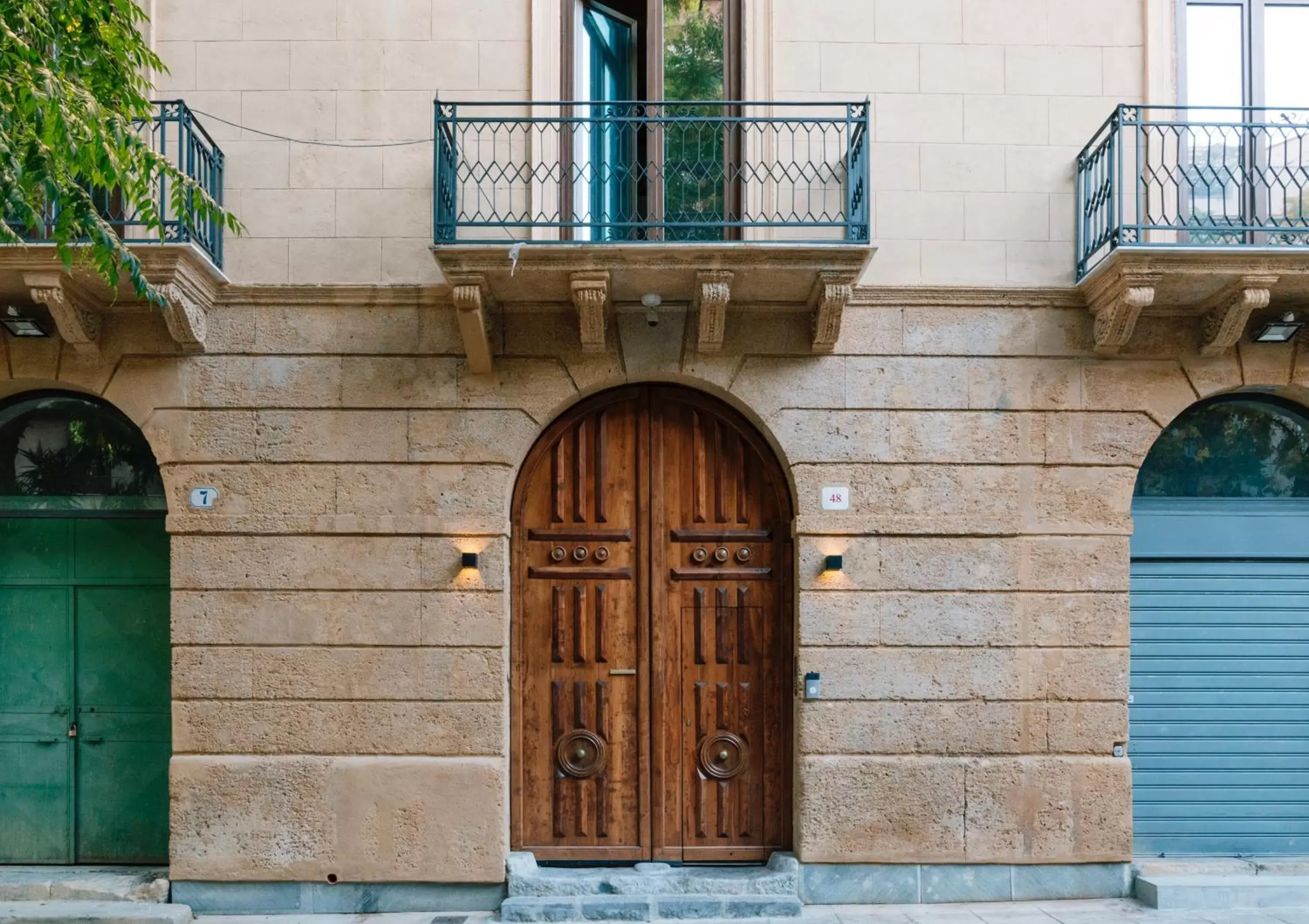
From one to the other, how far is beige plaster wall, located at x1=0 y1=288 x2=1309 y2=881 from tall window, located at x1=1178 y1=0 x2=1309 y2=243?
1.05 m

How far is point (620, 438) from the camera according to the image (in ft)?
25.0

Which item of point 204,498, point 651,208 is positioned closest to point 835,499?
point 651,208

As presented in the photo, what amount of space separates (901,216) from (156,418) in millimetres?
6089

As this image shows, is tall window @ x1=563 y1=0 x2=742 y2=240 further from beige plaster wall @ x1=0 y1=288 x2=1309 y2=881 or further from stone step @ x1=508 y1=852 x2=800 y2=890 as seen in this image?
stone step @ x1=508 y1=852 x2=800 y2=890

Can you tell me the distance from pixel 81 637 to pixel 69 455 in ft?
4.94

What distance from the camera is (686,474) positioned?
763 centimetres

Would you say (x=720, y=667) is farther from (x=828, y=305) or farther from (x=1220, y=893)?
(x=1220, y=893)

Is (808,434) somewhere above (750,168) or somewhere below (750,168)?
below

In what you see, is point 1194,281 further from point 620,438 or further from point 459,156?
point 459,156

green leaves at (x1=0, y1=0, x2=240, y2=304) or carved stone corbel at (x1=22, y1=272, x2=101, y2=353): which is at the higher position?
green leaves at (x1=0, y1=0, x2=240, y2=304)

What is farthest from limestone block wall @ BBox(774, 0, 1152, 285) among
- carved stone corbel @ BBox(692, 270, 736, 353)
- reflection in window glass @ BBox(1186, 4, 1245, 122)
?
carved stone corbel @ BBox(692, 270, 736, 353)

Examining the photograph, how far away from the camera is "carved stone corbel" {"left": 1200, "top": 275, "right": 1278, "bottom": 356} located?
6809 millimetres

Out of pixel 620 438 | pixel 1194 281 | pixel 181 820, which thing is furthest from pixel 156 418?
pixel 1194 281

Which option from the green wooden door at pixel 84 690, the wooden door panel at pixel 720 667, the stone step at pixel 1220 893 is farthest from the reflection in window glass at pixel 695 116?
the stone step at pixel 1220 893
